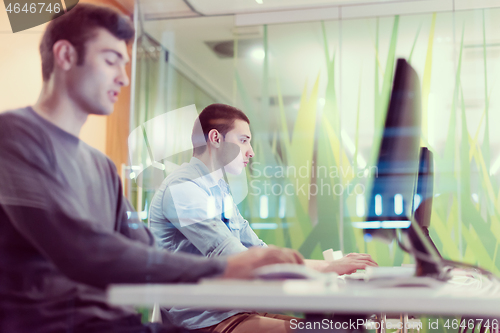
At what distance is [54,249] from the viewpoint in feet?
2.53

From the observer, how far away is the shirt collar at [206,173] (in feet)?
4.69

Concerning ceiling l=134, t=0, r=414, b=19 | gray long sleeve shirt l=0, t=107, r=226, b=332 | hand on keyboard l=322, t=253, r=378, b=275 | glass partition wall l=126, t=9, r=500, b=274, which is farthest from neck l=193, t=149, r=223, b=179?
ceiling l=134, t=0, r=414, b=19

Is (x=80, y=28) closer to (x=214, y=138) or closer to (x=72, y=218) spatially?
(x=72, y=218)

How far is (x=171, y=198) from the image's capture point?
4.27 ft

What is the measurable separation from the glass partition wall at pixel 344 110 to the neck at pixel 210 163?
1.01 m

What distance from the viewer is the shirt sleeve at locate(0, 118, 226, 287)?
0.77 m

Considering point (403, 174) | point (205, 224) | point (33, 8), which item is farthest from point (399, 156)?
point (33, 8)

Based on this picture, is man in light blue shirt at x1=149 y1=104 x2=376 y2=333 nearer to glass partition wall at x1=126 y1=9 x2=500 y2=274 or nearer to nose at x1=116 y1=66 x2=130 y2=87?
nose at x1=116 y1=66 x2=130 y2=87

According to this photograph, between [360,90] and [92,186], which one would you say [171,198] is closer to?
[92,186]

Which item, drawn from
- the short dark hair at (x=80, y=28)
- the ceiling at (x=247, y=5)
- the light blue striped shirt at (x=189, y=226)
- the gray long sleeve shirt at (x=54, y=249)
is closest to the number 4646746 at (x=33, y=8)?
the short dark hair at (x=80, y=28)

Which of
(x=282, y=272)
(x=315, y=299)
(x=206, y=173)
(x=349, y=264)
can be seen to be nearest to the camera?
(x=315, y=299)

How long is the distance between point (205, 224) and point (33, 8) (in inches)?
31.6

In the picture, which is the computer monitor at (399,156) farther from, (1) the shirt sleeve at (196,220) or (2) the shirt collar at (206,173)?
(2) the shirt collar at (206,173)

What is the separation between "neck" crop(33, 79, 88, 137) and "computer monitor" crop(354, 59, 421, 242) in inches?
27.3
